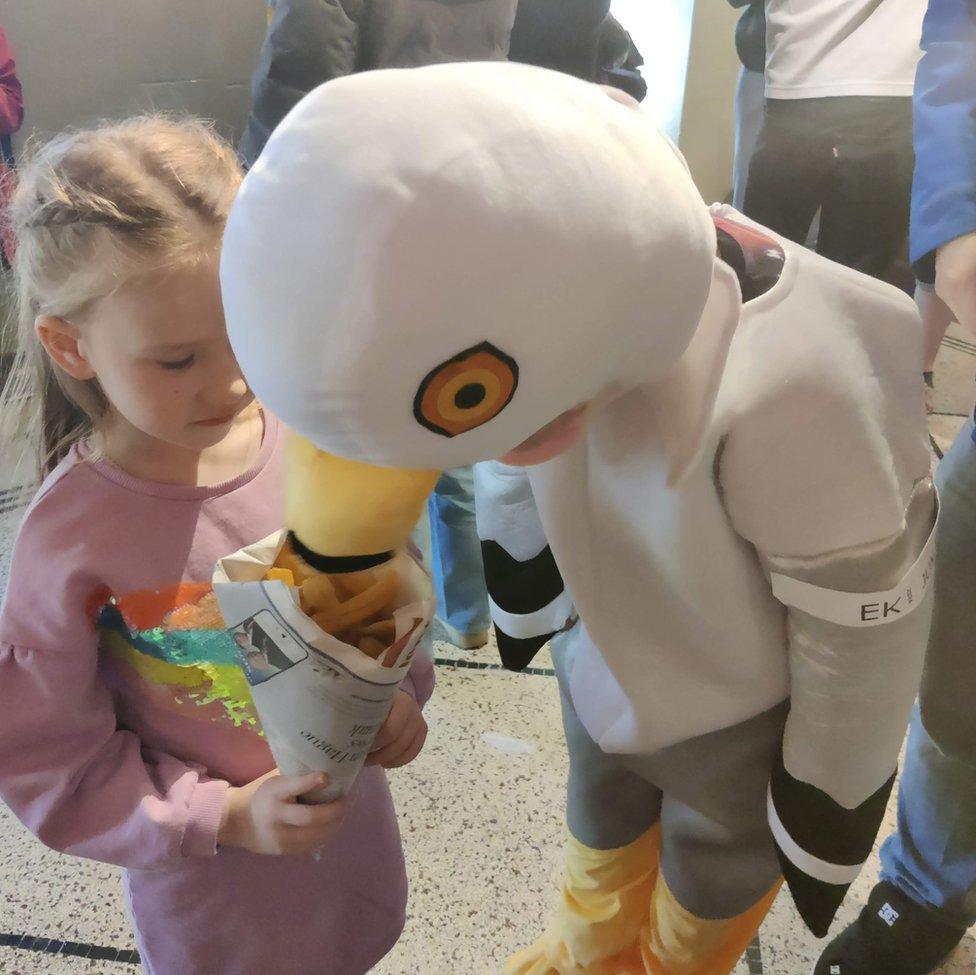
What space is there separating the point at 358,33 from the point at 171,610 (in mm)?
907

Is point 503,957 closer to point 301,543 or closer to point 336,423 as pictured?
point 301,543

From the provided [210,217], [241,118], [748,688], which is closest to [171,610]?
[210,217]

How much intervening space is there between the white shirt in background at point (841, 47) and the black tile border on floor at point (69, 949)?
1635 mm

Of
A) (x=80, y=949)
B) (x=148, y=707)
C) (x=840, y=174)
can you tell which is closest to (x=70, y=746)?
(x=148, y=707)

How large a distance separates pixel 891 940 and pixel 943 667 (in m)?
0.36

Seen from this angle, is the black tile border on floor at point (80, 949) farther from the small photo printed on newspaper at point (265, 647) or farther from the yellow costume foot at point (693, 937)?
the small photo printed on newspaper at point (265, 647)

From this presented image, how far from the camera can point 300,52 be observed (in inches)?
44.3

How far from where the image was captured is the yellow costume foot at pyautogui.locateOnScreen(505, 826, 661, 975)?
803 millimetres

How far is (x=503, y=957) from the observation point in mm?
1008

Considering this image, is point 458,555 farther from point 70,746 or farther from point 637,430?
point 637,430

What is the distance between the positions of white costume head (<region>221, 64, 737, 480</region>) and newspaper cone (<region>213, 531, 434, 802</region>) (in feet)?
0.41

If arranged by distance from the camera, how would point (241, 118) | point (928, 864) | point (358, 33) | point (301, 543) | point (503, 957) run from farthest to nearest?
point (241, 118)
point (358, 33)
point (503, 957)
point (928, 864)
point (301, 543)

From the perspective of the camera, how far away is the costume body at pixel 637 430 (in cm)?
30

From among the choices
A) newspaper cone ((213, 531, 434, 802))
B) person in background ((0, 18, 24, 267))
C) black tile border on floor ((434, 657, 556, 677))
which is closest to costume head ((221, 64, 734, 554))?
newspaper cone ((213, 531, 434, 802))
